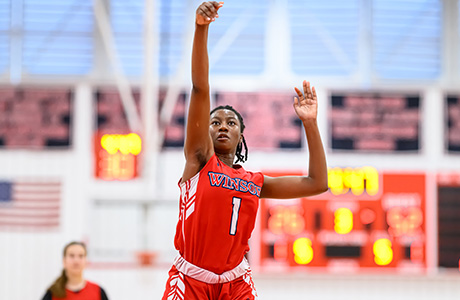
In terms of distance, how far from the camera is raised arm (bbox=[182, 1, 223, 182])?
3.50 metres

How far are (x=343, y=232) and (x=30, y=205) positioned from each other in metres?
5.61

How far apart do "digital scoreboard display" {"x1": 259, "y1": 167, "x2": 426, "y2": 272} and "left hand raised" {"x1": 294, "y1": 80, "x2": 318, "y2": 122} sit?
6.96m

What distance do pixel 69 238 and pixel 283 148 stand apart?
4.19 m

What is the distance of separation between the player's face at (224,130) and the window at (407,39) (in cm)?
930

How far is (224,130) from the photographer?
3.96 m

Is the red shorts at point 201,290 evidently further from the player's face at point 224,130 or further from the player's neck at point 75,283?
the player's neck at point 75,283

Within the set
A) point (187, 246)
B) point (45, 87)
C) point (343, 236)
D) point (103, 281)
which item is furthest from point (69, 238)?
point (187, 246)

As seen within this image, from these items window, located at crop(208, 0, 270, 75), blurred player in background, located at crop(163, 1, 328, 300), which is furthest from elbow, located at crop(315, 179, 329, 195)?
window, located at crop(208, 0, 270, 75)

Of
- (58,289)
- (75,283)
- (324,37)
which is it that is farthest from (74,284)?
(324,37)

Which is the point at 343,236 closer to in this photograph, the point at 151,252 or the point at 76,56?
the point at 151,252

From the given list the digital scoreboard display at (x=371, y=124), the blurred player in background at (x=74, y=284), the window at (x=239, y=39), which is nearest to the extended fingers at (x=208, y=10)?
the blurred player in background at (x=74, y=284)

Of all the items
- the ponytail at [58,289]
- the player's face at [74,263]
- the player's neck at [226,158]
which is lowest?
the ponytail at [58,289]

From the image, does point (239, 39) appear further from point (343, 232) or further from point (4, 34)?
point (4, 34)

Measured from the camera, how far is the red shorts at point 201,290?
3.81 m
